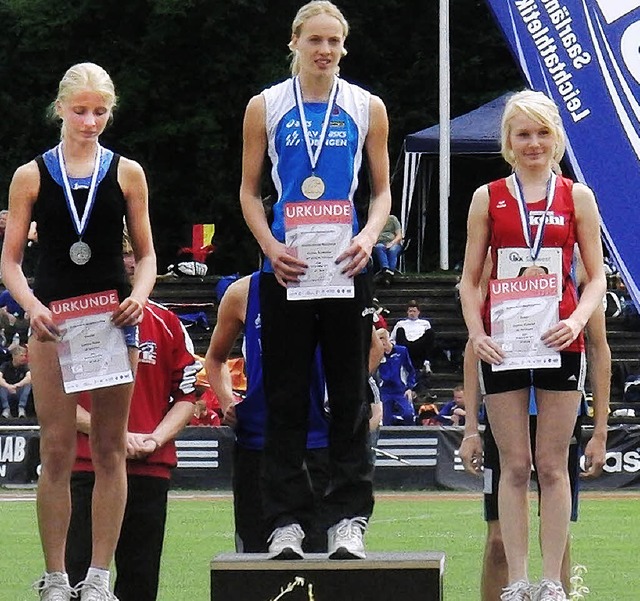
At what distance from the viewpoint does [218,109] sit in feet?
109

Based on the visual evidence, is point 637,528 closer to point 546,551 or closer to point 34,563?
point 34,563

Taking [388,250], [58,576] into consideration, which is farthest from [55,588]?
[388,250]

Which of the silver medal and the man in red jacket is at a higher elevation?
the silver medal

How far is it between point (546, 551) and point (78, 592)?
1.68m

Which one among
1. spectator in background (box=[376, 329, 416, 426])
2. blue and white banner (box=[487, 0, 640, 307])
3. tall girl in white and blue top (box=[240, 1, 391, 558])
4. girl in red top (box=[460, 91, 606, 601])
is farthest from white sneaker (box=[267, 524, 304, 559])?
spectator in background (box=[376, 329, 416, 426])

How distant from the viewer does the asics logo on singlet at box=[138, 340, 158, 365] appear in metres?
7.15

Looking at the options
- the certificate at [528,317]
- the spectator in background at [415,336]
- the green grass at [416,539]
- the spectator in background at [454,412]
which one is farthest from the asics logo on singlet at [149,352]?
the spectator in background at [415,336]

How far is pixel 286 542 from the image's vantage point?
5992 mm

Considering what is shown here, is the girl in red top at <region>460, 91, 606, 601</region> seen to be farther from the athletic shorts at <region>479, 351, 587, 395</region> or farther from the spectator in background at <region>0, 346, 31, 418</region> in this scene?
the spectator in background at <region>0, 346, 31, 418</region>

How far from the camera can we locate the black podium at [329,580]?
571cm

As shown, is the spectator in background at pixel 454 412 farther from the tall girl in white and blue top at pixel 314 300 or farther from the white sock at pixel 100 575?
the white sock at pixel 100 575

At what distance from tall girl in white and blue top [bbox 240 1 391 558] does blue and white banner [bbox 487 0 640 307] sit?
31.6 feet

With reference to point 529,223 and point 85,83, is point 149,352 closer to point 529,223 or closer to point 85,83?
point 85,83

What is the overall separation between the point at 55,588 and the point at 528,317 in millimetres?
1910
